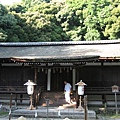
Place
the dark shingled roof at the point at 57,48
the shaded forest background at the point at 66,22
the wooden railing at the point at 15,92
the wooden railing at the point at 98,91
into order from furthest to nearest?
the shaded forest background at the point at 66,22 < the dark shingled roof at the point at 57,48 < the wooden railing at the point at 15,92 < the wooden railing at the point at 98,91

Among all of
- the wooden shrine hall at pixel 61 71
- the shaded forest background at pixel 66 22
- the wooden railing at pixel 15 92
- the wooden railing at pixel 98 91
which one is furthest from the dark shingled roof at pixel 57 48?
the shaded forest background at pixel 66 22

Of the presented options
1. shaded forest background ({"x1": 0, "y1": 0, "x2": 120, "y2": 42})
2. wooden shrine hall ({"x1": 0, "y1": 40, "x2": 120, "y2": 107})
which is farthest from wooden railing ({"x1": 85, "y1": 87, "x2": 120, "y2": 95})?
shaded forest background ({"x1": 0, "y1": 0, "x2": 120, "y2": 42})

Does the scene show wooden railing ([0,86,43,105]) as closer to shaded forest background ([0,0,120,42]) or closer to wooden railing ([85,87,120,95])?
wooden railing ([85,87,120,95])

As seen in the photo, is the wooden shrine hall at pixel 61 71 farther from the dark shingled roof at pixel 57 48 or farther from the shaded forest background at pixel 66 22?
the shaded forest background at pixel 66 22

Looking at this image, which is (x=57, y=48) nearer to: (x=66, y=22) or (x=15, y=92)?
(x=15, y=92)

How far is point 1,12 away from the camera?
28.6 meters

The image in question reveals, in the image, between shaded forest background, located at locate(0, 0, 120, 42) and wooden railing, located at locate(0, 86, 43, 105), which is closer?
wooden railing, located at locate(0, 86, 43, 105)

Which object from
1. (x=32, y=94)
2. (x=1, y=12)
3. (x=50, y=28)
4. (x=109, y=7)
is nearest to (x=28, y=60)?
(x=32, y=94)

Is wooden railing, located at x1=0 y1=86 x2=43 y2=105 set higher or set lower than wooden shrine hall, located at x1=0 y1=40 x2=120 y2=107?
lower

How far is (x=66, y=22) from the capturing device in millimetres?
38406

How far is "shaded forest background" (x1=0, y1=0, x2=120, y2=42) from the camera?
30500mm

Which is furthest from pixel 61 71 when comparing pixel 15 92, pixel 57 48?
pixel 15 92

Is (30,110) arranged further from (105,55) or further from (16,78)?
(105,55)

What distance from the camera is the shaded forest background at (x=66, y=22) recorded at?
30.5 metres
